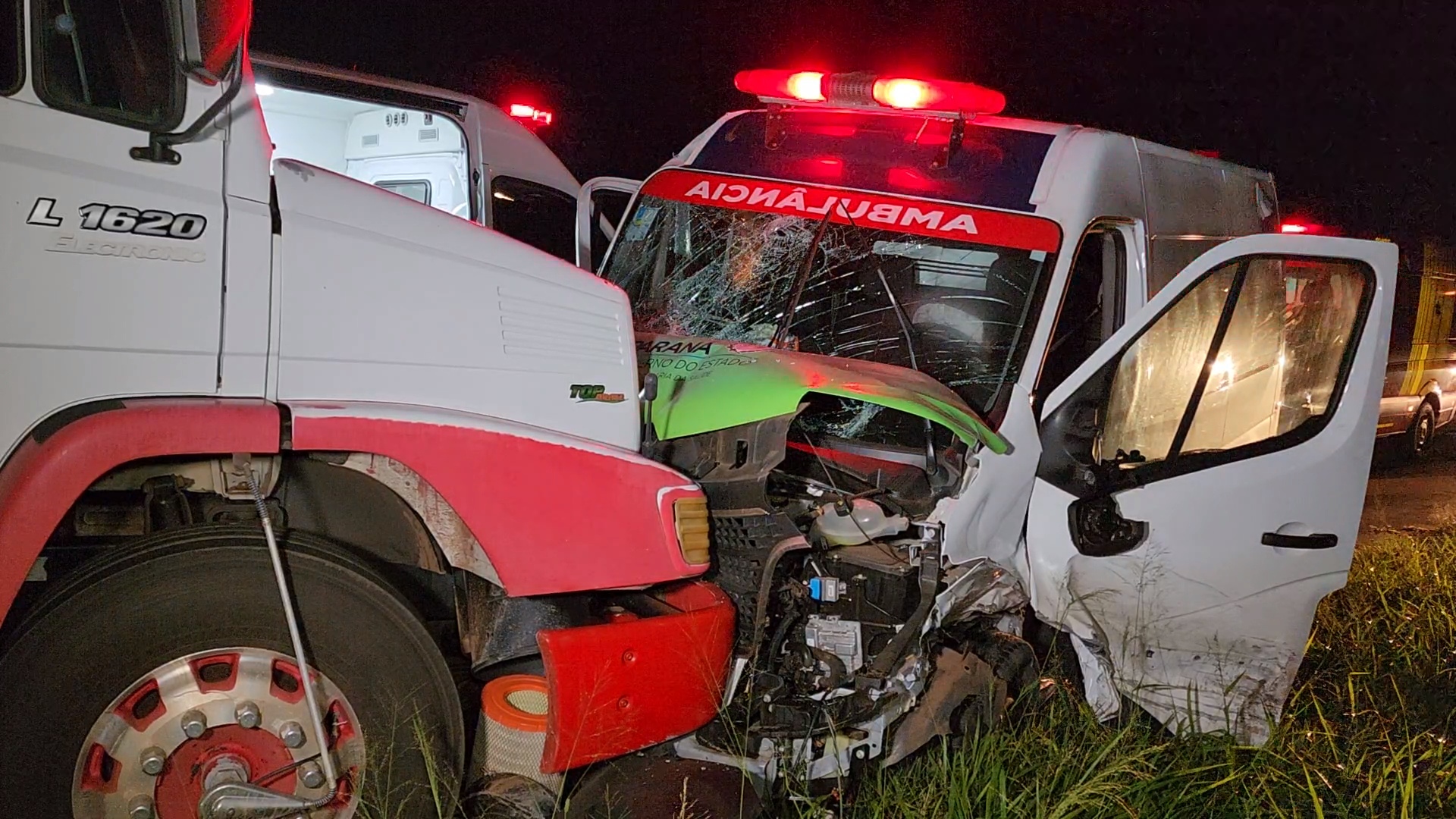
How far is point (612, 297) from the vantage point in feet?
10.2

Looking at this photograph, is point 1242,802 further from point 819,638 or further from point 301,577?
point 301,577

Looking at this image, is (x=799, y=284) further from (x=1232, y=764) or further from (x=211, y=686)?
(x=211, y=686)

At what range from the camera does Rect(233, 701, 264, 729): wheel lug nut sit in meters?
2.54

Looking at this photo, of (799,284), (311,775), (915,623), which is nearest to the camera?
(311,775)

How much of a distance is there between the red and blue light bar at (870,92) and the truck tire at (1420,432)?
10176mm

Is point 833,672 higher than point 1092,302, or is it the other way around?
point 1092,302

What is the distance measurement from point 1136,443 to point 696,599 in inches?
71.5

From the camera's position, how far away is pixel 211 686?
2.54 meters

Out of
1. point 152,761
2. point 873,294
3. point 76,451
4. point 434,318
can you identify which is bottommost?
point 152,761

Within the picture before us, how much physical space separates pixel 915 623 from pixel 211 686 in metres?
1.97

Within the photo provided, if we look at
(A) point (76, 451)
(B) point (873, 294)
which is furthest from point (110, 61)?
(B) point (873, 294)

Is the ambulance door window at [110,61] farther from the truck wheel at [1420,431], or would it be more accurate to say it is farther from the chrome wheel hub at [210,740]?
the truck wheel at [1420,431]

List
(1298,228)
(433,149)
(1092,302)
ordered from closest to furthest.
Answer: (1092,302)
(1298,228)
(433,149)

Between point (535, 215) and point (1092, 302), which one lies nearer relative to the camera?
point (1092, 302)
